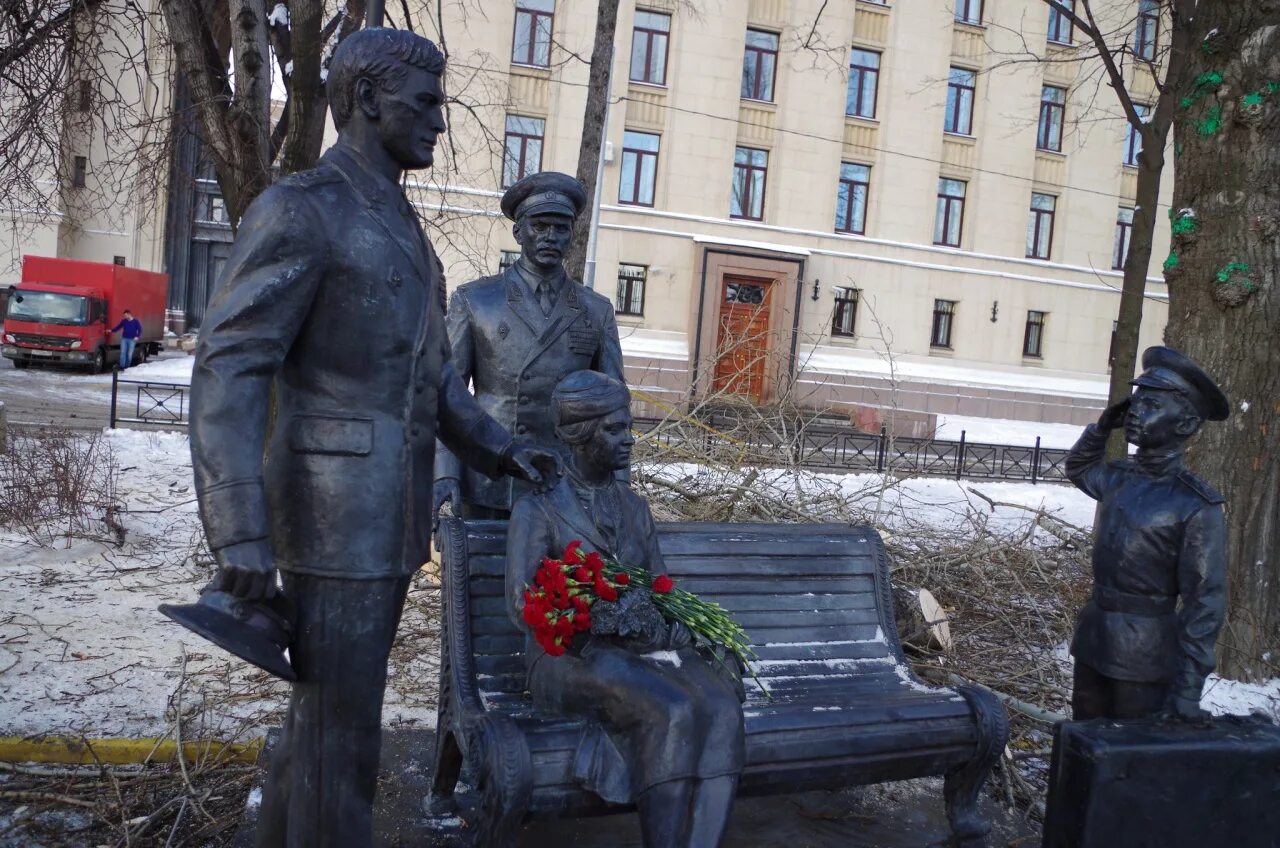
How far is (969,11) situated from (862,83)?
3.64m

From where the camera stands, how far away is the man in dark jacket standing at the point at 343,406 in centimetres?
258

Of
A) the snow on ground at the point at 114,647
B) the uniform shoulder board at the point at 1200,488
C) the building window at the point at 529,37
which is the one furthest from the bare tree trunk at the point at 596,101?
the building window at the point at 529,37

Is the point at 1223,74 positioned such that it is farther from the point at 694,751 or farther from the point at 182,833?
the point at 182,833

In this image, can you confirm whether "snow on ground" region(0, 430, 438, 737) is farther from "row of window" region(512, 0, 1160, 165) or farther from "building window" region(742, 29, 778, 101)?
"building window" region(742, 29, 778, 101)

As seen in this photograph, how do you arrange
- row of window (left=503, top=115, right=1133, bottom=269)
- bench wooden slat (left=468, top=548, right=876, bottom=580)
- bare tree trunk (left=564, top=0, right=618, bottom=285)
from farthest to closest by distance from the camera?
row of window (left=503, top=115, right=1133, bottom=269) → bare tree trunk (left=564, top=0, right=618, bottom=285) → bench wooden slat (left=468, top=548, right=876, bottom=580)

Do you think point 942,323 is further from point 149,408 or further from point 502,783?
point 502,783

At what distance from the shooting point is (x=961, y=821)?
4242 millimetres

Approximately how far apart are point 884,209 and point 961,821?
80.7 ft

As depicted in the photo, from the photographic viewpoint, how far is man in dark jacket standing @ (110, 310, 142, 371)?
27.5m

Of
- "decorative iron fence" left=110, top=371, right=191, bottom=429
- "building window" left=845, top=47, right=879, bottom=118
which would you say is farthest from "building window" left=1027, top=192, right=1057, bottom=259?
"decorative iron fence" left=110, top=371, right=191, bottom=429

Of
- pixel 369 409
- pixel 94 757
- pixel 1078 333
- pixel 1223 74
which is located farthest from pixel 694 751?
pixel 1078 333

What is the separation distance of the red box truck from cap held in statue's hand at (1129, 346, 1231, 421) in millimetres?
26510

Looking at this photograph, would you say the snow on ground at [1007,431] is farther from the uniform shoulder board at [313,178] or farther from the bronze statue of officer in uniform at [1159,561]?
the uniform shoulder board at [313,178]

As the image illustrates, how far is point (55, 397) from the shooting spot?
2017 cm
